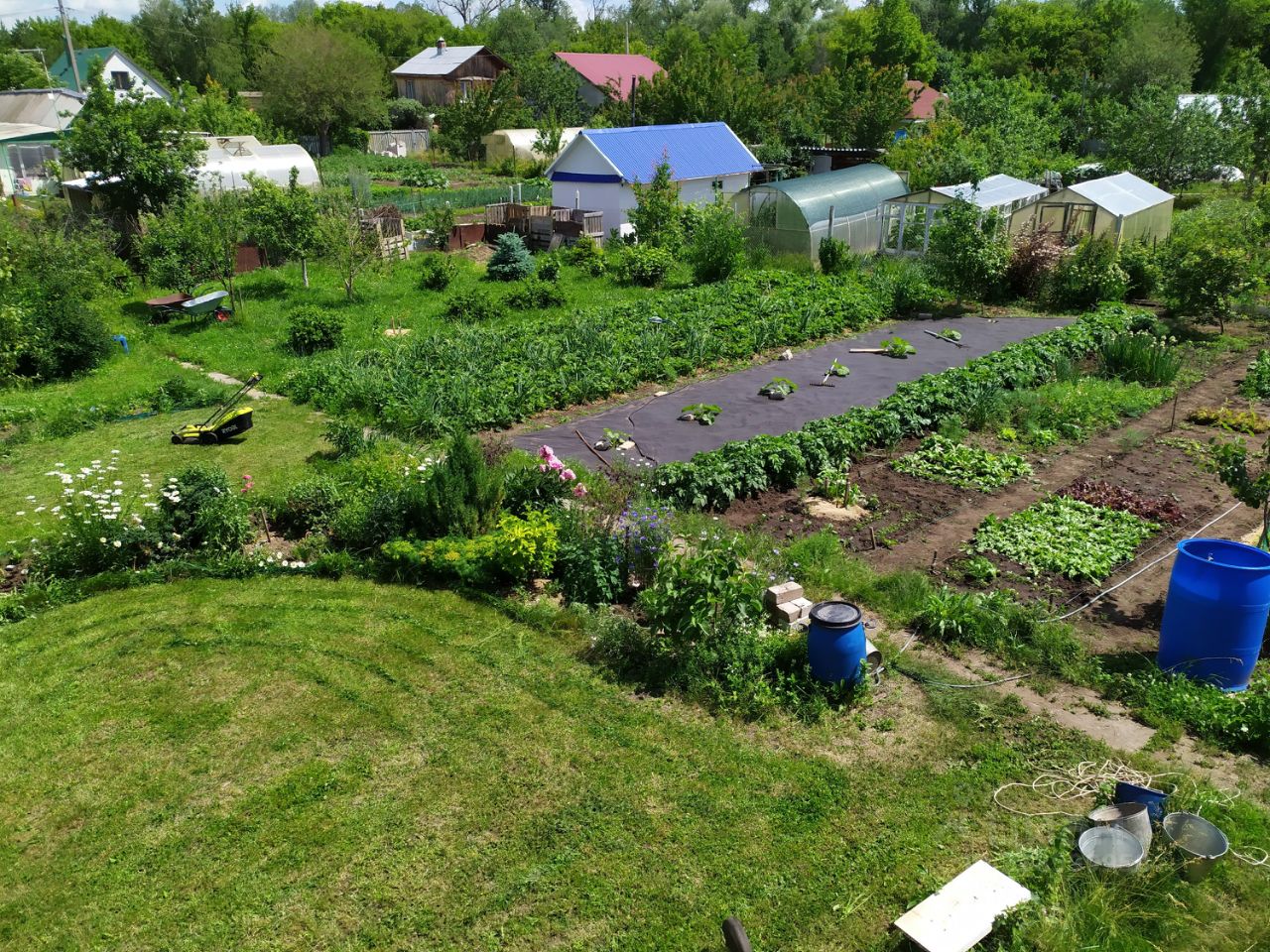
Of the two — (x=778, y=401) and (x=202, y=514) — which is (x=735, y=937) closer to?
(x=202, y=514)

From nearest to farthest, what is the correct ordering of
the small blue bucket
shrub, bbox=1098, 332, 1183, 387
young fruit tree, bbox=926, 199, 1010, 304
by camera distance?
the small blue bucket < shrub, bbox=1098, 332, 1183, 387 < young fruit tree, bbox=926, 199, 1010, 304

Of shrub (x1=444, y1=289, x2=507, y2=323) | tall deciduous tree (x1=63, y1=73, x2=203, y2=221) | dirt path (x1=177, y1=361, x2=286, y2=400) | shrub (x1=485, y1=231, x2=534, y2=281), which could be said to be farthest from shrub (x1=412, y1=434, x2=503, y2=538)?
tall deciduous tree (x1=63, y1=73, x2=203, y2=221)

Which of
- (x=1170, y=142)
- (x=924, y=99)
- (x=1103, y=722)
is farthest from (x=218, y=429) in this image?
(x=924, y=99)

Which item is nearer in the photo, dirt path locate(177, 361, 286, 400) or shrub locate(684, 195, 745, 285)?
dirt path locate(177, 361, 286, 400)

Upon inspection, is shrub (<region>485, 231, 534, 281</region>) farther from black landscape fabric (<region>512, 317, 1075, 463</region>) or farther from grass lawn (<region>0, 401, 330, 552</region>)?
grass lawn (<region>0, 401, 330, 552</region>)

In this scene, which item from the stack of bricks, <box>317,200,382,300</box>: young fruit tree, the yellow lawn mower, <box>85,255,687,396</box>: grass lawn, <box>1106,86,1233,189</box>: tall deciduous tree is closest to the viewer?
the stack of bricks
